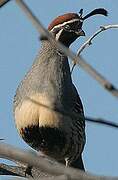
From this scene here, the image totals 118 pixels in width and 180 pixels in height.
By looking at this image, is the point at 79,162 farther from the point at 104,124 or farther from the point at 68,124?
the point at 104,124

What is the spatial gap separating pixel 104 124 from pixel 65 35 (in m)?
4.75

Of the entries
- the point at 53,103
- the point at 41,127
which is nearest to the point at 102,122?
the point at 53,103

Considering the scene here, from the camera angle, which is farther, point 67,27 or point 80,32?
point 67,27

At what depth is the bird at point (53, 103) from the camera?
5.49m

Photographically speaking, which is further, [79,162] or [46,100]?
[79,162]

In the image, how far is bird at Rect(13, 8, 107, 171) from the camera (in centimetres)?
549

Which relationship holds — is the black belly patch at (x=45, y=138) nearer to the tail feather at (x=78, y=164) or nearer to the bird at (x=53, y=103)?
the bird at (x=53, y=103)

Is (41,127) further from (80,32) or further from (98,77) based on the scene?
(98,77)

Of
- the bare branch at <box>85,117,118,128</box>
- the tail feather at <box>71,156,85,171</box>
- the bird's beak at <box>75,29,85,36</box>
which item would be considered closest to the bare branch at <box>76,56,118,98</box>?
the bare branch at <box>85,117,118,128</box>

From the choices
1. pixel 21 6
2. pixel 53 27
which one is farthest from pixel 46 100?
pixel 21 6

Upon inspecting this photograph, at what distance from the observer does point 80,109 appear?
5930 millimetres

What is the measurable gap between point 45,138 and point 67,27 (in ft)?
4.00

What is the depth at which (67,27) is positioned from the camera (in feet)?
19.5

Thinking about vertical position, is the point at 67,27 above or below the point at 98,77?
below
